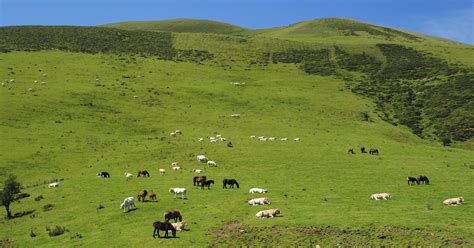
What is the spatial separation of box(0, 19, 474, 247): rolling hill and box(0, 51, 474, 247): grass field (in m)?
0.22

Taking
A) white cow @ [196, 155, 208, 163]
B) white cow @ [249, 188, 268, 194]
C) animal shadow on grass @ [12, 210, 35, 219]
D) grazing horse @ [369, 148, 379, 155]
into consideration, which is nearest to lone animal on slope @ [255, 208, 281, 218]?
white cow @ [249, 188, 268, 194]

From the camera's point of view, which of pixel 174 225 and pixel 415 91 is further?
pixel 415 91

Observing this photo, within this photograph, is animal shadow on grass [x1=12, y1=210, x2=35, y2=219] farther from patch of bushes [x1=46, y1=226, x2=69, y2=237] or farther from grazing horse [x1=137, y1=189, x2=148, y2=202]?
grazing horse [x1=137, y1=189, x2=148, y2=202]

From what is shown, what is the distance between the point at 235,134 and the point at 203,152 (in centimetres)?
1276

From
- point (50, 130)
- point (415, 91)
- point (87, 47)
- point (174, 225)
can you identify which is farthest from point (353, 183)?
point (87, 47)

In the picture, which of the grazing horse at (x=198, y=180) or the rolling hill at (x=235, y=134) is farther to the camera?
the grazing horse at (x=198, y=180)

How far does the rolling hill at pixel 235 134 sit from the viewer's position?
2808 centimetres

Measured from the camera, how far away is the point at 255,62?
12306 cm

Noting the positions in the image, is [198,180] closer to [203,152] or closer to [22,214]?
[22,214]

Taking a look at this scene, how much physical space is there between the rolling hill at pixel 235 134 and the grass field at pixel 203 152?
22 cm

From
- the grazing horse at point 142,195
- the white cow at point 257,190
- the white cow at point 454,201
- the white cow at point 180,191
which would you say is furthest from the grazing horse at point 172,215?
the white cow at point 454,201

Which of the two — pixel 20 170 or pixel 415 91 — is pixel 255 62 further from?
pixel 20 170

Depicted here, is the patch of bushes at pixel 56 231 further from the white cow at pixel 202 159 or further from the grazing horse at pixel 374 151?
the grazing horse at pixel 374 151

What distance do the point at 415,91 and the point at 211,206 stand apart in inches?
3211
